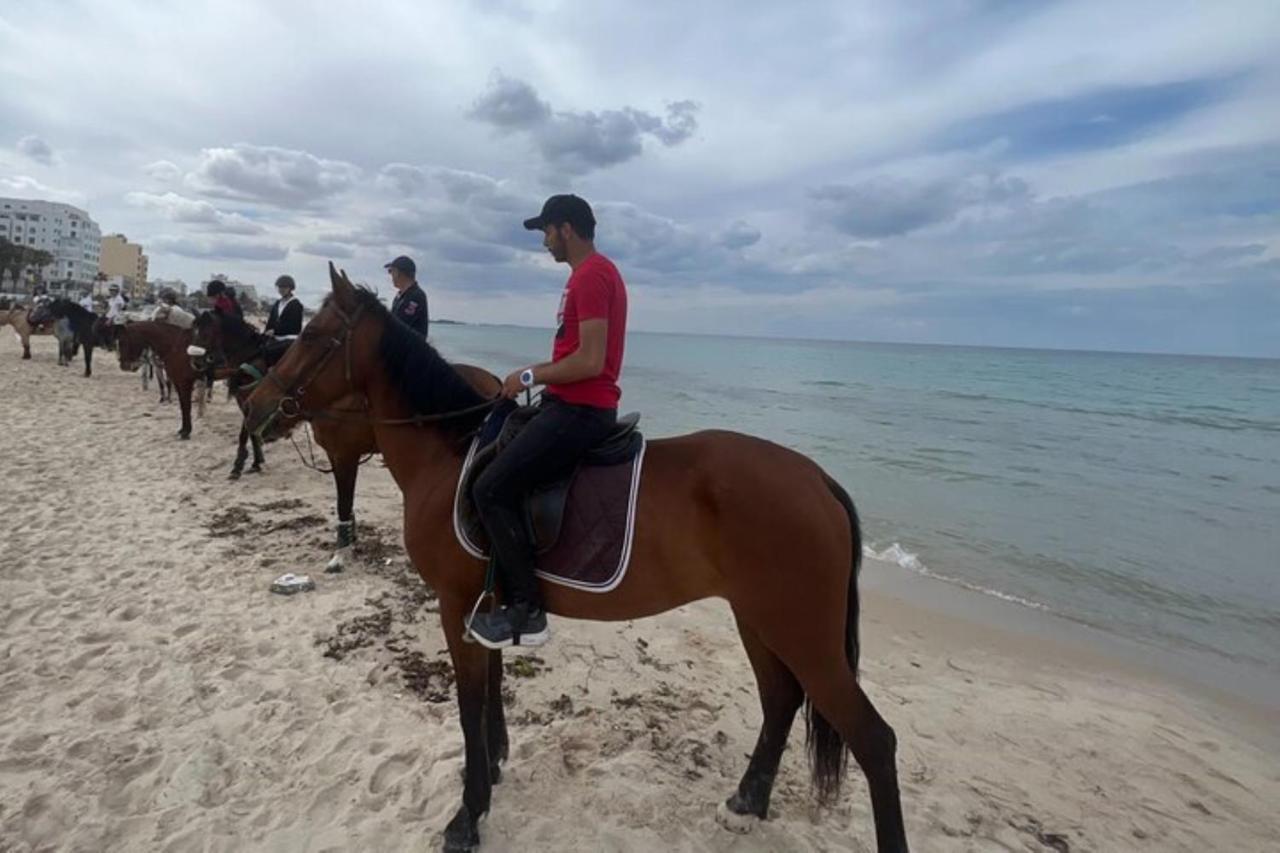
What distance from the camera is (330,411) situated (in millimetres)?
3387

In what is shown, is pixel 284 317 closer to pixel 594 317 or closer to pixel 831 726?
pixel 594 317

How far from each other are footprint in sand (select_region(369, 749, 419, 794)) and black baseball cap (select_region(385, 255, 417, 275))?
4875 millimetres

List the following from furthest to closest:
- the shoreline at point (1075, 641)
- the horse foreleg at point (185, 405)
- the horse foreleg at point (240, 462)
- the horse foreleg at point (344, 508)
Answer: the horse foreleg at point (185, 405), the horse foreleg at point (240, 462), the horse foreleg at point (344, 508), the shoreline at point (1075, 641)

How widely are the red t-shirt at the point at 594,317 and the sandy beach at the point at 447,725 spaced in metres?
2.15

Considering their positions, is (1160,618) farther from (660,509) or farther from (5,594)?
(5,594)

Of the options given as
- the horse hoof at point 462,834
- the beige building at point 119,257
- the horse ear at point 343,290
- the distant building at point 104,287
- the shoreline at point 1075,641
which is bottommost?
the shoreline at point 1075,641

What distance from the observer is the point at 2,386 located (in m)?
14.5

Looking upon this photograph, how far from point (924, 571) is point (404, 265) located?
24.5 ft

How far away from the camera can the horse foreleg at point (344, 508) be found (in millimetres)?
6188

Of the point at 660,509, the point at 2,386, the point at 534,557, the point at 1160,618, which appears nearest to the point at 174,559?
the point at 534,557

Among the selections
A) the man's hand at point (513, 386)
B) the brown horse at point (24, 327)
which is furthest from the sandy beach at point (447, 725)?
the brown horse at point (24, 327)

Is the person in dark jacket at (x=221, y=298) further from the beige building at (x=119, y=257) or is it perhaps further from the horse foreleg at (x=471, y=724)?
the beige building at (x=119, y=257)

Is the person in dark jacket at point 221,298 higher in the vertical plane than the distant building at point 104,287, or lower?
lower

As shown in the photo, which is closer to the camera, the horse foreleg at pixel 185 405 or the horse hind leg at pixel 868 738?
the horse hind leg at pixel 868 738
